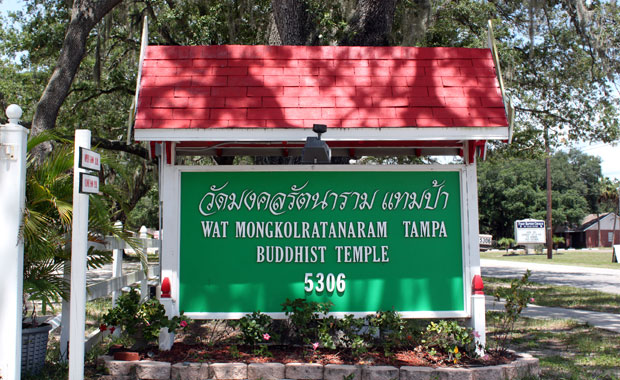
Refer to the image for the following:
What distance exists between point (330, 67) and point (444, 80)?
139cm

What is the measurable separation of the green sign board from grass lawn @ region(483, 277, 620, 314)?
5.40 m

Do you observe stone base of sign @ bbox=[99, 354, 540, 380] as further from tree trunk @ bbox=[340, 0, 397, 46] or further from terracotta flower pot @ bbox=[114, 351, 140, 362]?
tree trunk @ bbox=[340, 0, 397, 46]

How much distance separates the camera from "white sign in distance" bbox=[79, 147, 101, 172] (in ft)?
15.4

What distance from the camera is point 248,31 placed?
15.8 meters

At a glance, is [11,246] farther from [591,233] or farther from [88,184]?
[591,233]

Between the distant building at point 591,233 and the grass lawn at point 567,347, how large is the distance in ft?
238

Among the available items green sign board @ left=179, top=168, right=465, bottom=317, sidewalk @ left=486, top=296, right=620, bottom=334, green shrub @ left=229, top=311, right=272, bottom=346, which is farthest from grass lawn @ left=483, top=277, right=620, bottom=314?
green shrub @ left=229, top=311, right=272, bottom=346

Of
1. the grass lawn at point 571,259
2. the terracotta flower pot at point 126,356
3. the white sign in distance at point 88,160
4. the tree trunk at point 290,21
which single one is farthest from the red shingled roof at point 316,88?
the grass lawn at point 571,259

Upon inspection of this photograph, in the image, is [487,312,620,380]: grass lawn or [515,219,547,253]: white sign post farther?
[515,219,547,253]: white sign post

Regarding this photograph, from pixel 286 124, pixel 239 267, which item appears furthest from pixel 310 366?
pixel 286 124

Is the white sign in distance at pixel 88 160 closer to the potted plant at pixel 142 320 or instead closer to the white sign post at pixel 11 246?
the white sign post at pixel 11 246

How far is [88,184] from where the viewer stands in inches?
185

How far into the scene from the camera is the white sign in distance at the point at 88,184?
464 centimetres

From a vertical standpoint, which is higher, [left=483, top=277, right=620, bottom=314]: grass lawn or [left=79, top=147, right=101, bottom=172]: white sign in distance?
[left=79, top=147, right=101, bottom=172]: white sign in distance
